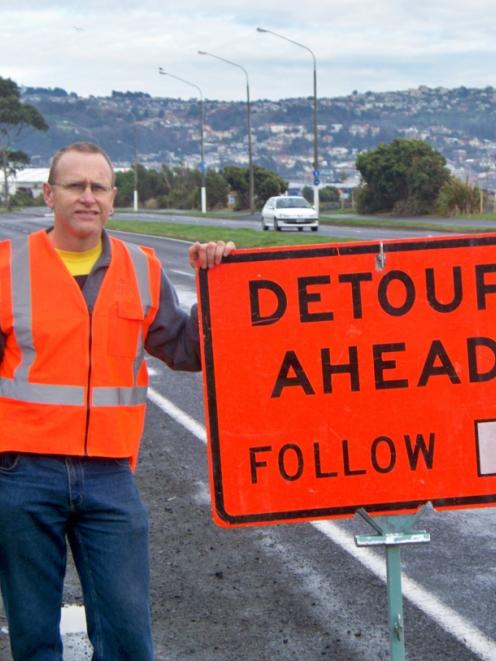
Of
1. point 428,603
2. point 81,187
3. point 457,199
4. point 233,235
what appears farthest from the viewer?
point 457,199

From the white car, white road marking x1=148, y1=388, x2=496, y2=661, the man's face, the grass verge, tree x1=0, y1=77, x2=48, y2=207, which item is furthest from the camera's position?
tree x1=0, y1=77, x2=48, y2=207

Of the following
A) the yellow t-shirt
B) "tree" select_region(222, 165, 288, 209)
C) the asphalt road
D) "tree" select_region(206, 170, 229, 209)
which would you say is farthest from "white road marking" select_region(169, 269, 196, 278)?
"tree" select_region(206, 170, 229, 209)

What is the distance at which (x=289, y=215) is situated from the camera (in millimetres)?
44281

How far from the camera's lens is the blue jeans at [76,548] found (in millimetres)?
3689

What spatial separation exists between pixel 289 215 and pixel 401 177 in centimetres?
1683

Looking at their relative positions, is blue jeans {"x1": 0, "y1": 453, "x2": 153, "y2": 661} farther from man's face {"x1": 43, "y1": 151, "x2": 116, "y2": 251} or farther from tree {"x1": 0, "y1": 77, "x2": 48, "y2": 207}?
tree {"x1": 0, "y1": 77, "x2": 48, "y2": 207}

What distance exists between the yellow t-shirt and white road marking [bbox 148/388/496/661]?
2.01 metres

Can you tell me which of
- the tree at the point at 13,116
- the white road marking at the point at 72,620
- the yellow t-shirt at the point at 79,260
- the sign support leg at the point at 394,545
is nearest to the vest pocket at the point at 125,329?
the yellow t-shirt at the point at 79,260

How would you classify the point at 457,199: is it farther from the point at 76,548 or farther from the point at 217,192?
the point at 76,548

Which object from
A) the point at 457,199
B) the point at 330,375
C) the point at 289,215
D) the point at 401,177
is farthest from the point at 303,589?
the point at 401,177

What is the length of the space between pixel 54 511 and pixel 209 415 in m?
0.65

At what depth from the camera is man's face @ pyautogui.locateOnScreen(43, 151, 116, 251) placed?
3805mm

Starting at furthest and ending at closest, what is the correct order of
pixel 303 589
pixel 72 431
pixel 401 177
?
pixel 401 177, pixel 303 589, pixel 72 431

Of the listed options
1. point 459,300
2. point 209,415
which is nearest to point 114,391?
point 209,415
